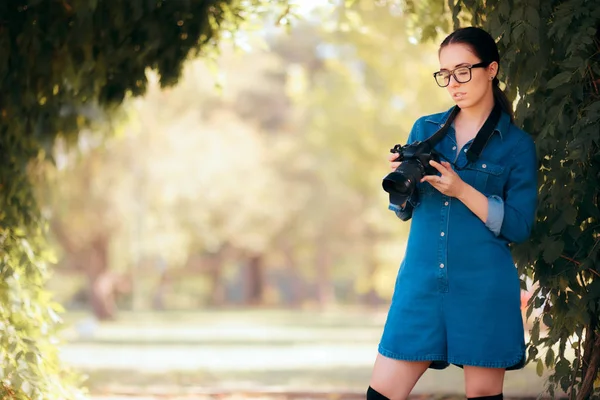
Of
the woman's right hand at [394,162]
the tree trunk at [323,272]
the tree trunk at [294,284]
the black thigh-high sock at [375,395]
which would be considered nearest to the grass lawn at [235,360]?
the black thigh-high sock at [375,395]

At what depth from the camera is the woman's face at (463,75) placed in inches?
129

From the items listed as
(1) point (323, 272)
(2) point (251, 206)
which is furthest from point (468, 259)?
(1) point (323, 272)

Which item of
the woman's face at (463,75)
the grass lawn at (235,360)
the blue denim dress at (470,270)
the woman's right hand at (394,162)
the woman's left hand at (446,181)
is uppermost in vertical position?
the woman's face at (463,75)

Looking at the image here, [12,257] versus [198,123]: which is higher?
[198,123]

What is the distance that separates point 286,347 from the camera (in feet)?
50.5

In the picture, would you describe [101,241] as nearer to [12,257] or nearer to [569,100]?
[12,257]

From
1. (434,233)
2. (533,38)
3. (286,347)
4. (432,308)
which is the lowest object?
(286,347)

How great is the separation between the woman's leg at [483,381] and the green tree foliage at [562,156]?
699 mm

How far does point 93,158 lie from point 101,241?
13.2 ft

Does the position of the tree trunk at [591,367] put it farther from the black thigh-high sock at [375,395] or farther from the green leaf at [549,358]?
the black thigh-high sock at [375,395]

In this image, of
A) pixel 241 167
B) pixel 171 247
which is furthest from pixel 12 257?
pixel 241 167

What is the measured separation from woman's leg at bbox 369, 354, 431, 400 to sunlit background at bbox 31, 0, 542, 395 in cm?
342

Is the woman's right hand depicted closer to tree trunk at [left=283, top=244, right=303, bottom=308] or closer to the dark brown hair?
the dark brown hair

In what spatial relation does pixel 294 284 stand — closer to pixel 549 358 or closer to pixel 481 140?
pixel 549 358
